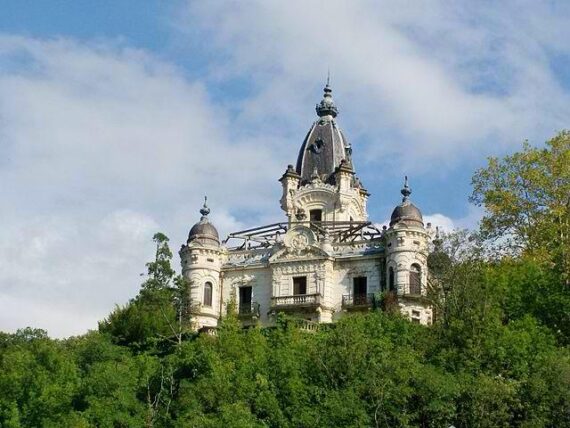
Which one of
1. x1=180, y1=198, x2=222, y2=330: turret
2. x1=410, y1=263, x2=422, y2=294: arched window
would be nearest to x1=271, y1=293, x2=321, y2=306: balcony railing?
x1=180, y1=198, x2=222, y2=330: turret

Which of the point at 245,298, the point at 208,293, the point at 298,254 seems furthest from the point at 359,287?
the point at 208,293

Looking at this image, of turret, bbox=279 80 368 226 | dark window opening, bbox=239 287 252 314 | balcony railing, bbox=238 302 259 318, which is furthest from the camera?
turret, bbox=279 80 368 226

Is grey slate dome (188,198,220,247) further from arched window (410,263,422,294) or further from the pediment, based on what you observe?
arched window (410,263,422,294)

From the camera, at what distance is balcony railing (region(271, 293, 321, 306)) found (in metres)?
55.7

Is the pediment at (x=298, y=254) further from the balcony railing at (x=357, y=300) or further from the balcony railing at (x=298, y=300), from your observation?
the balcony railing at (x=357, y=300)

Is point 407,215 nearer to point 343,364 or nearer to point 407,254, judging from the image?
point 407,254

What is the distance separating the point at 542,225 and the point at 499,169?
4.56 m

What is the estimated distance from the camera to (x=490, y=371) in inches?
1587

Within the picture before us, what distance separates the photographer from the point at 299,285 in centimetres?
5703

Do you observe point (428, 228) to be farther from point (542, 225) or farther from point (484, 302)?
point (484, 302)

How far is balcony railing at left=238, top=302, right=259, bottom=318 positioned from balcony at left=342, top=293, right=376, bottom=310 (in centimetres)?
475

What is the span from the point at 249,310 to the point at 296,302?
2.98m

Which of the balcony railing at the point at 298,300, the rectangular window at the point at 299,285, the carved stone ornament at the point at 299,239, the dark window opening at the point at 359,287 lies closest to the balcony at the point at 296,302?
the balcony railing at the point at 298,300

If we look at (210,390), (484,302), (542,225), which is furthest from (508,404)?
(542,225)
